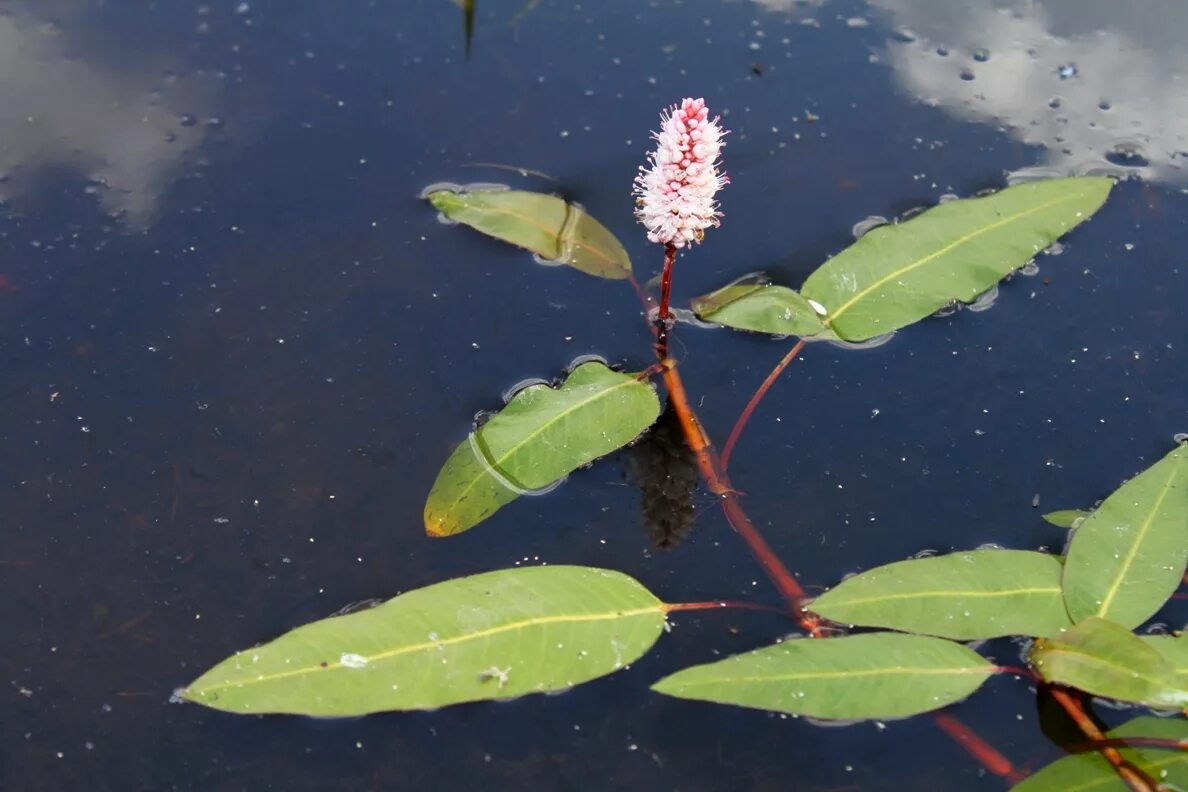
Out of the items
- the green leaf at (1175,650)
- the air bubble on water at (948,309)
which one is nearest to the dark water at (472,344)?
the air bubble on water at (948,309)

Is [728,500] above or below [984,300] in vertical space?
below

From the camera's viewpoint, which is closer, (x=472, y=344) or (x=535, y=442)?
(x=535, y=442)

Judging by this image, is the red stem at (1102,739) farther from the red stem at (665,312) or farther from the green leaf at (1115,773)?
the red stem at (665,312)

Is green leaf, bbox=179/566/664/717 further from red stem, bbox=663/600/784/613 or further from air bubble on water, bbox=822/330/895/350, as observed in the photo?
air bubble on water, bbox=822/330/895/350

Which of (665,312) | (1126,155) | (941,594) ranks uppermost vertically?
(1126,155)

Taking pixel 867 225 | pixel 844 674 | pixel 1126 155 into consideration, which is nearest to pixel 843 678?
pixel 844 674

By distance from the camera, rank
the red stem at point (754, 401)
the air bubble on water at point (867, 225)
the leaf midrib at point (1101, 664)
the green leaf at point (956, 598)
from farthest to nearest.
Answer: the air bubble on water at point (867, 225) → the red stem at point (754, 401) → the green leaf at point (956, 598) → the leaf midrib at point (1101, 664)

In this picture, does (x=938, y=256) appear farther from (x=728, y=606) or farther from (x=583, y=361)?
(x=728, y=606)
